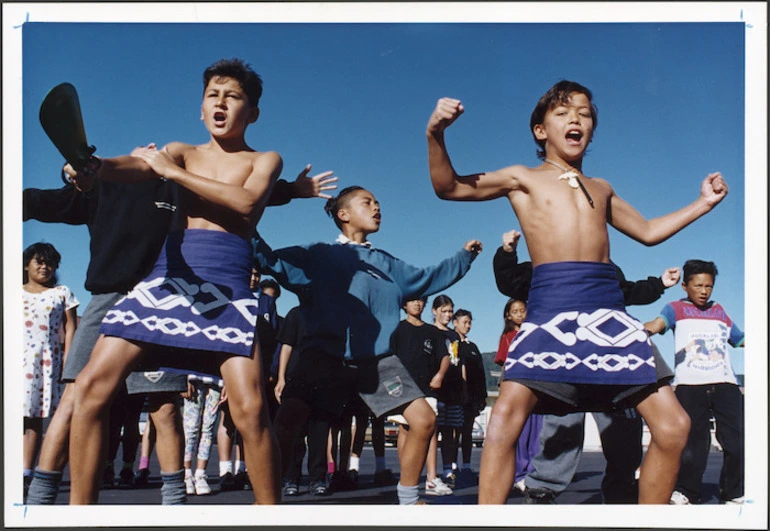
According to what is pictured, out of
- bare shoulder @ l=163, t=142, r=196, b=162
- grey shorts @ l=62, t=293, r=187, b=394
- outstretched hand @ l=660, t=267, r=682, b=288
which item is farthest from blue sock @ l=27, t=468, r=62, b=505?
outstretched hand @ l=660, t=267, r=682, b=288

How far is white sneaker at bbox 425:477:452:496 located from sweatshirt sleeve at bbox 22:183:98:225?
2.67 meters

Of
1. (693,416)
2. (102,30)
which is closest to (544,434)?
(693,416)

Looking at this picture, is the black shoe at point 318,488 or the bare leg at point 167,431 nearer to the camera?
the bare leg at point 167,431

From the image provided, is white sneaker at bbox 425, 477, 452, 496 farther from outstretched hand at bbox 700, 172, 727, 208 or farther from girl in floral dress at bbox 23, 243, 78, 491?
outstretched hand at bbox 700, 172, 727, 208

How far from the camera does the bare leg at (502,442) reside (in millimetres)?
3486

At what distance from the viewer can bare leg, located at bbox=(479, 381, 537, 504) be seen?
11.4 ft

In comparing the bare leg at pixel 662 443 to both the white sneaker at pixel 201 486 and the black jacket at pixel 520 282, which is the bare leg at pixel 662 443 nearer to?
the black jacket at pixel 520 282

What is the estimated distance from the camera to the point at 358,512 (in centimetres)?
368

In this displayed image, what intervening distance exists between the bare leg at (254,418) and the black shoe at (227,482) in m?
2.34

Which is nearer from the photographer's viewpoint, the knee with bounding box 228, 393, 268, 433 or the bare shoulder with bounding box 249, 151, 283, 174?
the knee with bounding box 228, 393, 268, 433

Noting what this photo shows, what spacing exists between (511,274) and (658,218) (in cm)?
67

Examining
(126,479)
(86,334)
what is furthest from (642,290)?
(126,479)

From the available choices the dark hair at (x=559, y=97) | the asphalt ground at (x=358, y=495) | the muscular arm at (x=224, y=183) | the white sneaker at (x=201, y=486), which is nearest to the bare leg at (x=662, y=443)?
the asphalt ground at (x=358, y=495)

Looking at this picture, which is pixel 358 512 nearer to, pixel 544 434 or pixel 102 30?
pixel 544 434
